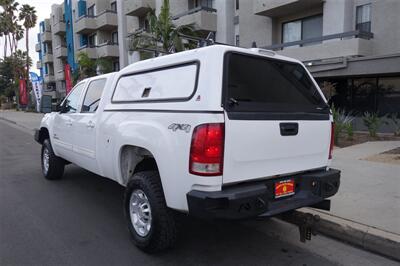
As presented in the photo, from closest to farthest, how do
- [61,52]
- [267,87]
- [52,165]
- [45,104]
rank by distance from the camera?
1. [267,87]
2. [45,104]
3. [52,165]
4. [61,52]

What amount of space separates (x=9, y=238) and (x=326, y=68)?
39.8ft

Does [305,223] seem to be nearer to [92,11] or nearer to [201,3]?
[201,3]

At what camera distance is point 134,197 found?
13.1 feet

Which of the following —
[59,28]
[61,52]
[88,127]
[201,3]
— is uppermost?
[59,28]

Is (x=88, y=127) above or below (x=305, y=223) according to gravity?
above

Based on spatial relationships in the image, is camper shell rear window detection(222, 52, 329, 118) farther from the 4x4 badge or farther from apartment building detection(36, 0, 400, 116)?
apartment building detection(36, 0, 400, 116)

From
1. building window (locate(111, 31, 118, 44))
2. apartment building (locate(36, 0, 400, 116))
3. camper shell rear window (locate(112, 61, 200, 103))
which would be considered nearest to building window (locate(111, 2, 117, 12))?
building window (locate(111, 31, 118, 44))

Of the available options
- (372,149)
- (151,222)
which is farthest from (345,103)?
(151,222)

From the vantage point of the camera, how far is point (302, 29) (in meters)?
15.8

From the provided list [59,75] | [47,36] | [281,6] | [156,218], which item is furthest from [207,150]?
[47,36]

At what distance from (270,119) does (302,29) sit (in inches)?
544

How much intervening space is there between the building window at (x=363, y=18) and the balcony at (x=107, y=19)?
2315 cm

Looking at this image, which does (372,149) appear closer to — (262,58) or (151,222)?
(262,58)

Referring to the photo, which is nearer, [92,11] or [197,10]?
[197,10]
